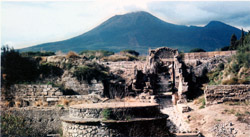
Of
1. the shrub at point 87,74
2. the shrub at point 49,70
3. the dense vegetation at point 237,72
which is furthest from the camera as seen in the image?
the shrub at point 49,70

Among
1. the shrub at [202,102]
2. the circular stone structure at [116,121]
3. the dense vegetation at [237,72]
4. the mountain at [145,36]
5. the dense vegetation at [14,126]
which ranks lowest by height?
the dense vegetation at [14,126]

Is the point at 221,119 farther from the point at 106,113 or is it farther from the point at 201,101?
the point at 106,113

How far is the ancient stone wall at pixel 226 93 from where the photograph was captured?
15688mm

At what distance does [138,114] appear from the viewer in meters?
9.84

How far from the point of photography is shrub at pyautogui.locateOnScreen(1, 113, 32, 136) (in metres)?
13.3

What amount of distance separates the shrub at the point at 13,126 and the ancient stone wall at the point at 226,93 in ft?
27.6

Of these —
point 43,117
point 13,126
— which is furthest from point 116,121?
point 43,117

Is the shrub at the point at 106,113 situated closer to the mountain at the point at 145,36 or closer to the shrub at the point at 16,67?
the shrub at the point at 16,67

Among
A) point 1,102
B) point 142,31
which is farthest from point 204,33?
point 1,102

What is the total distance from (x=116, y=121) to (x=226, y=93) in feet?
26.5

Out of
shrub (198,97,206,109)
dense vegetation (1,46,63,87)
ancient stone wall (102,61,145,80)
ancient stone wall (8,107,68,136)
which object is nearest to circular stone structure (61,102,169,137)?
ancient stone wall (8,107,68,136)

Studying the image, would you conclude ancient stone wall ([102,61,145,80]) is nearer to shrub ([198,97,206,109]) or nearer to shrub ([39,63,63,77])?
shrub ([39,63,63,77])

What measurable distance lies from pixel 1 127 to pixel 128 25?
67621mm

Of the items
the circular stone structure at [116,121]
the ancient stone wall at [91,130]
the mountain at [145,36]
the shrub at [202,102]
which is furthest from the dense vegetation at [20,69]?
the mountain at [145,36]
